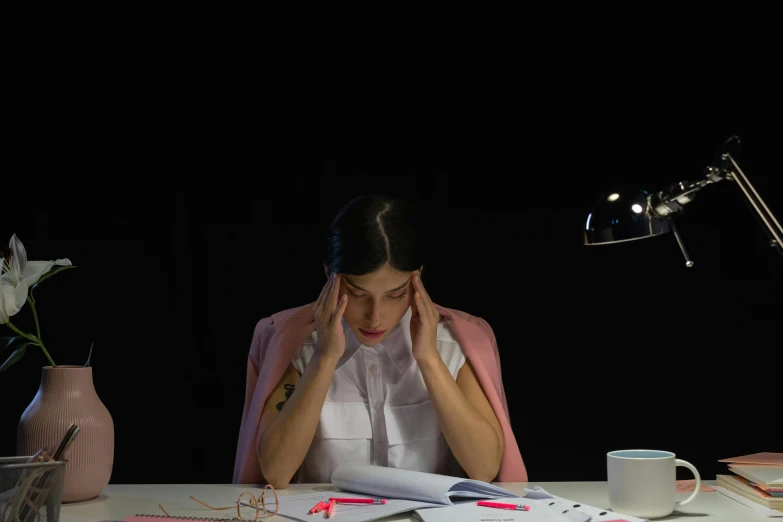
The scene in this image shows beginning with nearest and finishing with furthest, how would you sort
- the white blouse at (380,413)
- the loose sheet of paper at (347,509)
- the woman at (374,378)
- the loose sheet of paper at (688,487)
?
1. the loose sheet of paper at (347,509)
2. the loose sheet of paper at (688,487)
3. the woman at (374,378)
4. the white blouse at (380,413)

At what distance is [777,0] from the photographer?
2.64 m

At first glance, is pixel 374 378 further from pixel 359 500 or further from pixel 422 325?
pixel 359 500

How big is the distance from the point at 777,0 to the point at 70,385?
2.23 meters

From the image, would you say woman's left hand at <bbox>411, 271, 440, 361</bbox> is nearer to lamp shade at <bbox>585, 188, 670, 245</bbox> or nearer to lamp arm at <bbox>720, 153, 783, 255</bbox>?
lamp shade at <bbox>585, 188, 670, 245</bbox>

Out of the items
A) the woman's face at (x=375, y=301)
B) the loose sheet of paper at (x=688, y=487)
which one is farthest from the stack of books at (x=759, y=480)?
the woman's face at (x=375, y=301)

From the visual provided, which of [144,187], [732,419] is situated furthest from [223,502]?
[732,419]

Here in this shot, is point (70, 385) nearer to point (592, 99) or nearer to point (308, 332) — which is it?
point (308, 332)

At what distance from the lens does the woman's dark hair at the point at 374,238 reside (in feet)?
6.33

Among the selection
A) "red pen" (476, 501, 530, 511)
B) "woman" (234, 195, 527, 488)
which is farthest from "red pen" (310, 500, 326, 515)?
"woman" (234, 195, 527, 488)

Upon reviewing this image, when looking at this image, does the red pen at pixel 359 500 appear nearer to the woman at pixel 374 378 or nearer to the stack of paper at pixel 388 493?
the stack of paper at pixel 388 493

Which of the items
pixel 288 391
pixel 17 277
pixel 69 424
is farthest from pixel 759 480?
pixel 17 277

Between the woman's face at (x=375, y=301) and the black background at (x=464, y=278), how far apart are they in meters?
0.77

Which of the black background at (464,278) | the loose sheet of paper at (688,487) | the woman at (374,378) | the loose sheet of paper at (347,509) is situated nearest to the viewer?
the loose sheet of paper at (347,509)

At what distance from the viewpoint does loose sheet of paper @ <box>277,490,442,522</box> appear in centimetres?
141
